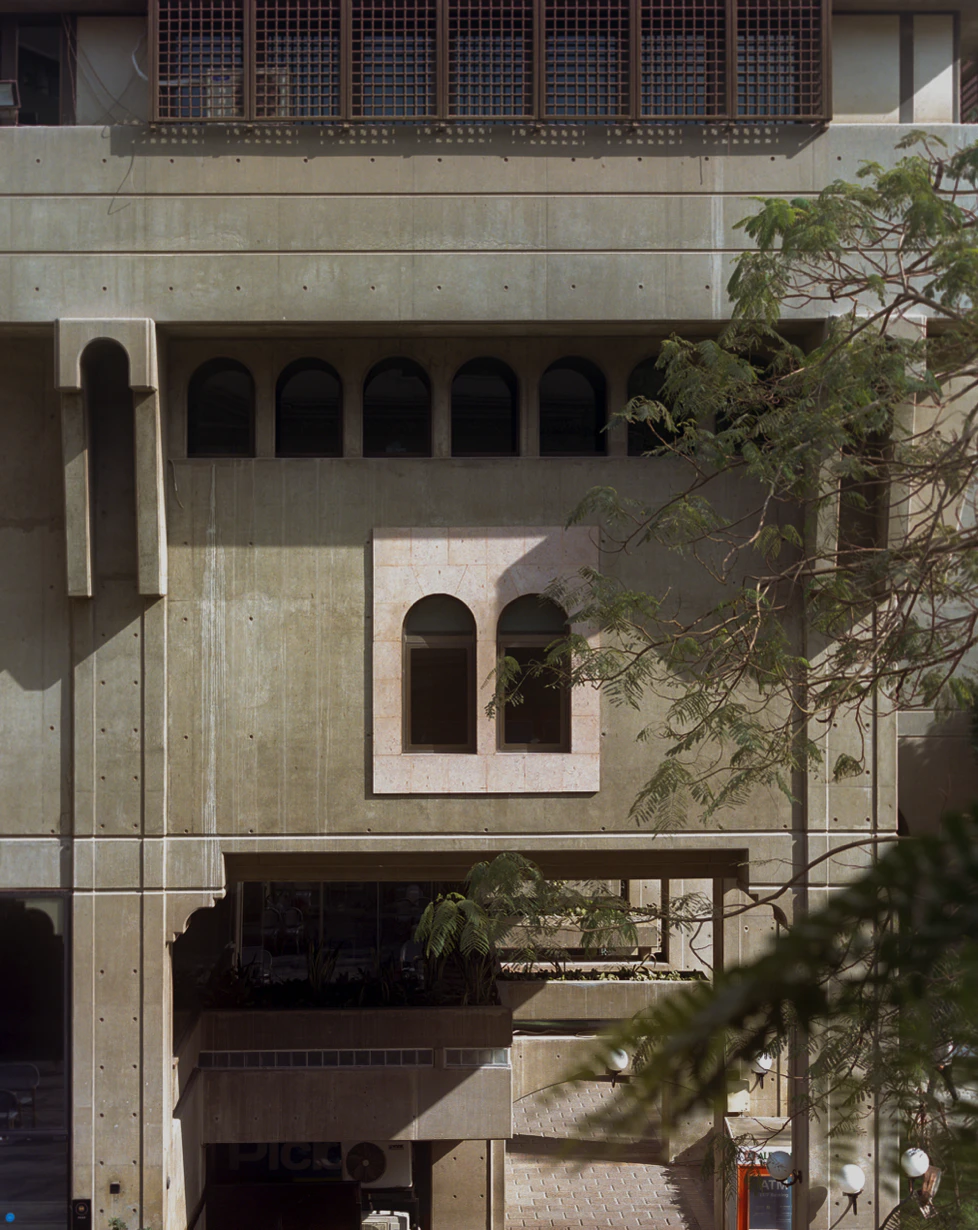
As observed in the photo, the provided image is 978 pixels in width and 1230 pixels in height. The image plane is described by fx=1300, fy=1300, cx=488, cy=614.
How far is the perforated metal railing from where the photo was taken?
14.3 m

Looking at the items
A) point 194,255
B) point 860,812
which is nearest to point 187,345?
point 194,255

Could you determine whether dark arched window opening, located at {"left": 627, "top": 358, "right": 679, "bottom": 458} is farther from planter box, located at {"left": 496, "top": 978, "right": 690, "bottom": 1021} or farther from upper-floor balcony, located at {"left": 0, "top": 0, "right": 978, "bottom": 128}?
planter box, located at {"left": 496, "top": 978, "right": 690, "bottom": 1021}

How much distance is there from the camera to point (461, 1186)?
61.3 feet

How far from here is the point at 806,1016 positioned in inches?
32.8

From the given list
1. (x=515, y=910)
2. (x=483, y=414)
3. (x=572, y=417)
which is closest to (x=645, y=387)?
(x=572, y=417)

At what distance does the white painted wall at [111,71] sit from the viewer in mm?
14758

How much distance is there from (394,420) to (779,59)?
5.91m

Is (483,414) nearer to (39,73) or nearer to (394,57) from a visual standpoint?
(394,57)

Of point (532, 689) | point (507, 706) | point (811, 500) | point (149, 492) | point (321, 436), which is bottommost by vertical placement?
point (507, 706)

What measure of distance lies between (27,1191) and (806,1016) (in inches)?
634

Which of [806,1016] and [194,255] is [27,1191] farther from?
[806,1016]

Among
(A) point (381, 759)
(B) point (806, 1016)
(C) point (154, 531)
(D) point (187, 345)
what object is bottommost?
(A) point (381, 759)

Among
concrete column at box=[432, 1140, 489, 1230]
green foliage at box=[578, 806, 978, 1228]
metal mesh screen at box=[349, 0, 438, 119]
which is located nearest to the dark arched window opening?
metal mesh screen at box=[349, 0, 438, 119]

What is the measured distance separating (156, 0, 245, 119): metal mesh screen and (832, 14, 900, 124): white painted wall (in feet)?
22.5
